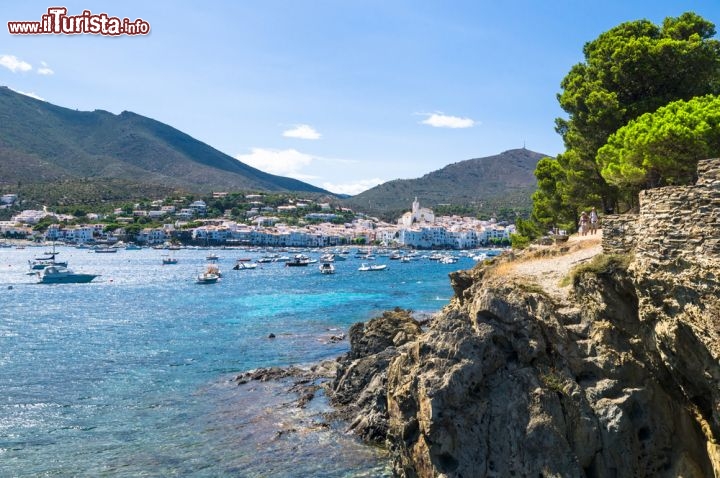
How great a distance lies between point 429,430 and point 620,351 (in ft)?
12.7

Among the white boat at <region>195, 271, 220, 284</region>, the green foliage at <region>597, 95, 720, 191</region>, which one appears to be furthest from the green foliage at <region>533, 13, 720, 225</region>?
the white boat at <region>195, 271, 220, 284</region>

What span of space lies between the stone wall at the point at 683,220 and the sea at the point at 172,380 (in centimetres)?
892

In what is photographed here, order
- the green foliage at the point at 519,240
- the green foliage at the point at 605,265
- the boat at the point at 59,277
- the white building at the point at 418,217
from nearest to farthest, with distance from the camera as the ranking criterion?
1. the green foliage at the point at 605,265
2. the green foliage at the point at 519,240
3. the boat at the point at 59,277
4. the white building at the point at 418,217

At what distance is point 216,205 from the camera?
→ 184500 mm

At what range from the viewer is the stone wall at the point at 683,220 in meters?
7.87

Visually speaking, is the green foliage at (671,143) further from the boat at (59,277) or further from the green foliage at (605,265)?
the boat at (59,277)

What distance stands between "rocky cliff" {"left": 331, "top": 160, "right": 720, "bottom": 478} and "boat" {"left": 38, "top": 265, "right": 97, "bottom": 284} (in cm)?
6382

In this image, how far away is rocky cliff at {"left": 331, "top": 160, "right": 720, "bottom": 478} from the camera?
829cm

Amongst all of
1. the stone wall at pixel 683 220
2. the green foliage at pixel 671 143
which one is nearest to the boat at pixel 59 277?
the green foliage at pixel 671 143

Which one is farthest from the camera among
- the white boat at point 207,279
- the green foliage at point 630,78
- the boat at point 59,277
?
the white boat at point 207,279

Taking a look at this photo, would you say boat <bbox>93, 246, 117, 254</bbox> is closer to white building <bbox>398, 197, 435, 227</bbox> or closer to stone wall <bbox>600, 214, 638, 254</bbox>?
white building <bbox>398, 197, 435, 227</bbox>

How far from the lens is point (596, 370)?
10.1 metres

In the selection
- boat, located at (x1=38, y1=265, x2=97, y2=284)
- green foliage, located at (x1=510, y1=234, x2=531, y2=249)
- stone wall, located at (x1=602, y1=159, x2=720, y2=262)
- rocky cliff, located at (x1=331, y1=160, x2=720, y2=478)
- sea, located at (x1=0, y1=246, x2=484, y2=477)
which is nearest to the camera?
stone wall, located at (x1=602, y1=159, x2=720, y2=262)

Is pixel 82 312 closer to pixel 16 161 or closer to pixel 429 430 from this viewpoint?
pixel 429 430
